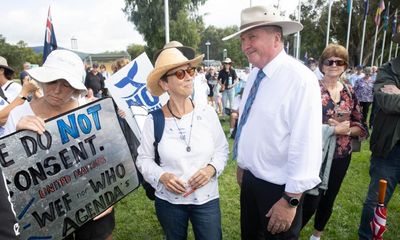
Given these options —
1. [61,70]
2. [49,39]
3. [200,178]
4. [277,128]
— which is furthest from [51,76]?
[49,39]

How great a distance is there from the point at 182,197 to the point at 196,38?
33067 mm

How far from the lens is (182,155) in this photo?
2.15 metres

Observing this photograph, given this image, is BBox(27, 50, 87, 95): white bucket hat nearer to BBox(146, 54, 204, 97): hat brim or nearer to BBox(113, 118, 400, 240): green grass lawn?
BBox(146, 54, 204, 97): hat brim

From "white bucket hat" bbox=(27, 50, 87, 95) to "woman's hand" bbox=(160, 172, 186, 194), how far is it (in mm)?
819

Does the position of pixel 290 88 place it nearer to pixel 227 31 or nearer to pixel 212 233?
pixel 212 233

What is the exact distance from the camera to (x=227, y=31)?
333 ft

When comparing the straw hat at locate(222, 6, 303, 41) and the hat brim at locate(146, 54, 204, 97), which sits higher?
the straw hat at locate(222, 6, 303, 41)

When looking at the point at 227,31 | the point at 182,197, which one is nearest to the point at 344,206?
the point at 182,197

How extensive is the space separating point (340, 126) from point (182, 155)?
1562mm

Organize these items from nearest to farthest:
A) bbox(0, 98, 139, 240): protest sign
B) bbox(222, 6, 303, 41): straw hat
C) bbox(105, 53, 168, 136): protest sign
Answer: bbox(0, 98, 139, 240): protest sign → bbox(222, 6, 303, 41): straw hat → bbox(105, 53, 168, 136): protest sign

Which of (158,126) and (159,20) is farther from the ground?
(159,20)

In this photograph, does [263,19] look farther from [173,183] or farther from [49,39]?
[49,39]

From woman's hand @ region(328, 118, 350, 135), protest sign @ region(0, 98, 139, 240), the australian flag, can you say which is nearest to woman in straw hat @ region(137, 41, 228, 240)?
protest sign @ region(0, 98, 139, 240)

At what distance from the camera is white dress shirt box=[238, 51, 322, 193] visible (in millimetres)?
1843
